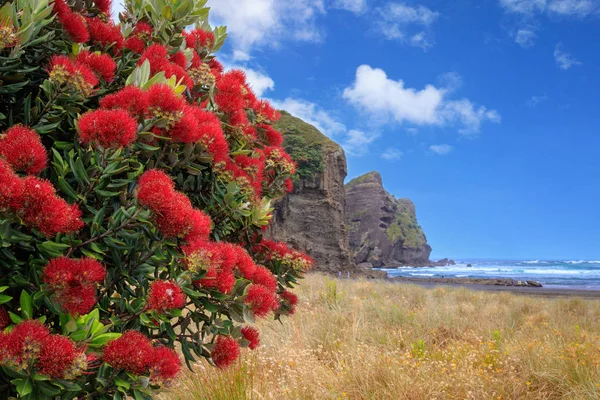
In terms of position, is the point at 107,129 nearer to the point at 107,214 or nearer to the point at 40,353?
the point at 107,214

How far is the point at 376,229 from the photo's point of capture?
8862 centimetres

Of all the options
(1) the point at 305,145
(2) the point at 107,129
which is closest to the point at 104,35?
(2) the point at 107,129

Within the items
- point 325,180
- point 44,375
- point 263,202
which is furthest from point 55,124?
point 325,180

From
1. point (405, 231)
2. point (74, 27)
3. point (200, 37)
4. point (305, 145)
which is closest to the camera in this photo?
point (74, 27)

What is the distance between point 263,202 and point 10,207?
141 cm

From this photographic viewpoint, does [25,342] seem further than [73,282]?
No

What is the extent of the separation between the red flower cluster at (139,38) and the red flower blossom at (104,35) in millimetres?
52

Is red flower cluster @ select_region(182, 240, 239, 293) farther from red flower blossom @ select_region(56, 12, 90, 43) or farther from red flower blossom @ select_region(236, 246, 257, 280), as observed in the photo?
red flower blossom @ select_region(56, 12, 90, 43)

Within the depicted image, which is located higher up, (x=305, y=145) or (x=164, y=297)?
(x=305, y=145)

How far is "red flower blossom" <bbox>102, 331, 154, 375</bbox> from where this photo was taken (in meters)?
1.48

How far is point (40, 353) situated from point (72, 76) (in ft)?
3.48

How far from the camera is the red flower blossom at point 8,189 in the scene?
50.6 inches

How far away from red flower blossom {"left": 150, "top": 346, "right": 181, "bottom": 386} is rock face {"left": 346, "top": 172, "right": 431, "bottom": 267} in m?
78.2

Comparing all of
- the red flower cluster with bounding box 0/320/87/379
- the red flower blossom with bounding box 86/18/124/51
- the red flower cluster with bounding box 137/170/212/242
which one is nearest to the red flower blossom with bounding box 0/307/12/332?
the red flower cluster with bounding box 0/320/87/379
